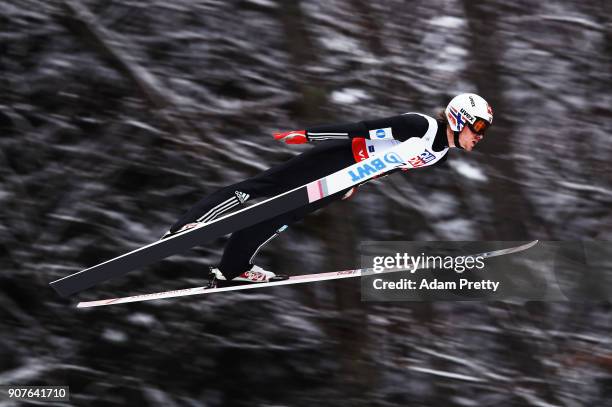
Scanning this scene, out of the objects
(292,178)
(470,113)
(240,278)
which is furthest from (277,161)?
(470,113)

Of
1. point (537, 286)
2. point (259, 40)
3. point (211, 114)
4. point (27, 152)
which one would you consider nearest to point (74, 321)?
point (27, 152)

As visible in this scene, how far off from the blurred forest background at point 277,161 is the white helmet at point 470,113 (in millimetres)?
2320

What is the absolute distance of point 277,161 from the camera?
7.41 m

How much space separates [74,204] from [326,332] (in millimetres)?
2222

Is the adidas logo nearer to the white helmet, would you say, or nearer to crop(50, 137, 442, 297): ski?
crop(50, 137, 442, 297): ski

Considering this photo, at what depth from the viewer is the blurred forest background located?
7.59m

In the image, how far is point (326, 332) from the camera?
7.76 meters

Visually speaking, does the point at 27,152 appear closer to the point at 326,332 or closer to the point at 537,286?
the point at 326,332

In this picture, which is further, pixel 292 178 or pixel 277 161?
pixel 277 161

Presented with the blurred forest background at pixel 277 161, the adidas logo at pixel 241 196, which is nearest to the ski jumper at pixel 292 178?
the adidas logo at pixel 241 196

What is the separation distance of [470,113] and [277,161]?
257 cm

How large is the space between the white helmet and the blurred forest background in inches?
91.3

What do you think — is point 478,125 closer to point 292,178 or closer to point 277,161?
point 292,178

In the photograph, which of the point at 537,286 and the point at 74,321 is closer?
the point at 537,286
